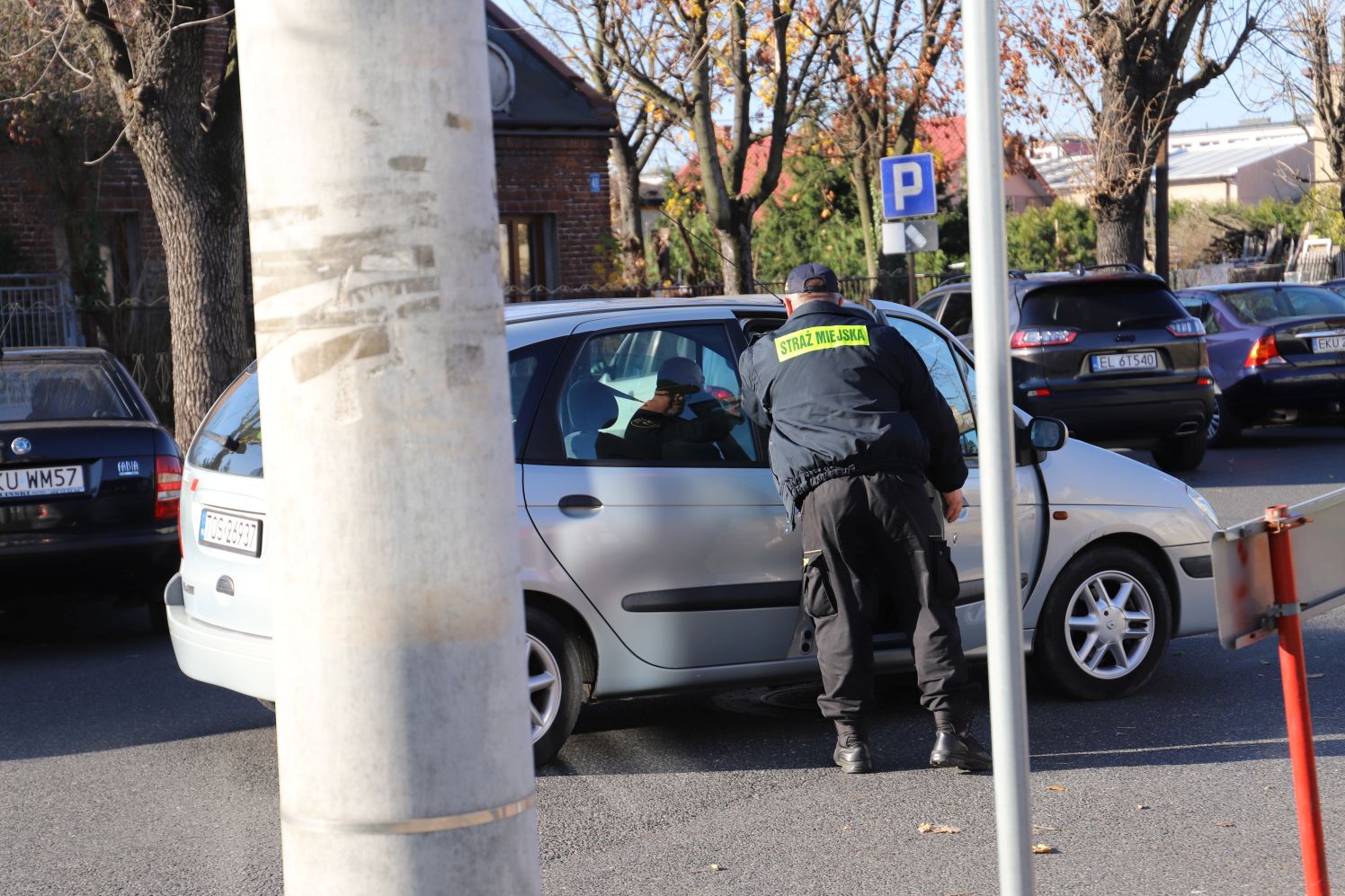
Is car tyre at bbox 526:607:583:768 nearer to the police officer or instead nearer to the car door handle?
the car door handle

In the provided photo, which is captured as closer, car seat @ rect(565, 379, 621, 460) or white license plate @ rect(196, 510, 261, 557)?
white license plate @ rect(196, 510, 261, 557)

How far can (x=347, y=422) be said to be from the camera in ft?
6.62

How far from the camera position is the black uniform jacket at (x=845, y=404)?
221 inches

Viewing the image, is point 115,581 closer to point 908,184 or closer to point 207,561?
point 207,561

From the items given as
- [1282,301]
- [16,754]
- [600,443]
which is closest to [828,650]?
[600,443]

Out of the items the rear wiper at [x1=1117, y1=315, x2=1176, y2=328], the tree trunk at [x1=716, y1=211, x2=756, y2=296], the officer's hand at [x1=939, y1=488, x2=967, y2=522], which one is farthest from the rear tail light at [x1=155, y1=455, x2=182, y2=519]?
the tree trunk at [x1=716, y1=211, x2=756, y2=296]

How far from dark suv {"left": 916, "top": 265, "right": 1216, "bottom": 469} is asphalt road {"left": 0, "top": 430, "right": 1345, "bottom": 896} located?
21.3 feet

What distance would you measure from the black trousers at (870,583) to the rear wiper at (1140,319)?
8.82 m

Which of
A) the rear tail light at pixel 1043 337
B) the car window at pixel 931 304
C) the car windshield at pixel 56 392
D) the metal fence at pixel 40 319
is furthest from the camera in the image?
the metal fence at pixel 40 319

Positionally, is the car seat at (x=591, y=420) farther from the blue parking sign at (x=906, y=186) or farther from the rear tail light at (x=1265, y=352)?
the blue parking sign at (x=906, y=186)

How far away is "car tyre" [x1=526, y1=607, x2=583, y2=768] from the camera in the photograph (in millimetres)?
5688

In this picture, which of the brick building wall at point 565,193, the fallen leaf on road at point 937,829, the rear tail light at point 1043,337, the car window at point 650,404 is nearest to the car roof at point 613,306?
the car window at point 650,404

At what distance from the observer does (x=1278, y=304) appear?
54.7 ft

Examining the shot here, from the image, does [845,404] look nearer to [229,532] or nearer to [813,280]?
[813,280]
